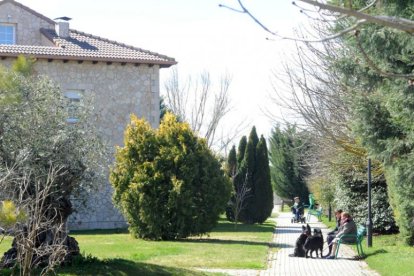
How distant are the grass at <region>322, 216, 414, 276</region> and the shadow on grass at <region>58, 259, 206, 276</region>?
4.11 metres

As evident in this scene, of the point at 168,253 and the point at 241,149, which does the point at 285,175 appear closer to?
the point at 241,149

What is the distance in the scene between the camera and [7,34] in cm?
3459

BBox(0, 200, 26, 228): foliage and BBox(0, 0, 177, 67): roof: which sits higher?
BBox(0, 0, 177, 67): roof

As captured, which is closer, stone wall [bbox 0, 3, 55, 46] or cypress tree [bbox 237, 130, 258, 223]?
stone wall [bbox 0, 3, 55, 46]

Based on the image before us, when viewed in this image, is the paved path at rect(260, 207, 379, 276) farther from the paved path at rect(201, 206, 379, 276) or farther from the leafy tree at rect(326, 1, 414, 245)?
the leafy tree at rect(326, 1, 414, 245)

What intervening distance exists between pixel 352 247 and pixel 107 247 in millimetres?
7746

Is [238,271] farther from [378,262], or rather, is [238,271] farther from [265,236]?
[265,236]

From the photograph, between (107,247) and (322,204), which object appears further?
(322,204)

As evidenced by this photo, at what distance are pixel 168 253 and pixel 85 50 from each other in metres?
14.4

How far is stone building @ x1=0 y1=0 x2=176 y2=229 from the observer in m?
32.1

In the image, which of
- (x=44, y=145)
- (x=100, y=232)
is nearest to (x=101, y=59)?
(x=100, y=232)

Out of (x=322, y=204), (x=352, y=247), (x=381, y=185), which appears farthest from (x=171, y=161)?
(x=322, y=204)

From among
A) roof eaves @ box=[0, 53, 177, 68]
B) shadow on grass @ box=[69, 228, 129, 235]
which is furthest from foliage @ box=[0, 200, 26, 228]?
roof eaves @ box=[0, 53, 177, 68]

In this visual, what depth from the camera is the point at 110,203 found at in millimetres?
32844
